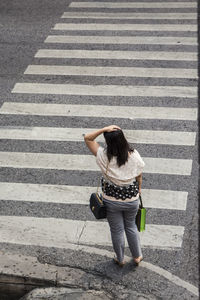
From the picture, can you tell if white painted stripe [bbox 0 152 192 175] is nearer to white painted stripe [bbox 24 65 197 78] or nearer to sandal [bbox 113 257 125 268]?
sandal [bbox 113 257 125 268]

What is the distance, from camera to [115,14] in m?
14.9

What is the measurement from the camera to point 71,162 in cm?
870

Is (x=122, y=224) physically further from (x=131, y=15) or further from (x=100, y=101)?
(x=131, y=15)

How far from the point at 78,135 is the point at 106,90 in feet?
5.90

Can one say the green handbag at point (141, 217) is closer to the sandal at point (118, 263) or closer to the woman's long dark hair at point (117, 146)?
the sandal at point (118, 263)

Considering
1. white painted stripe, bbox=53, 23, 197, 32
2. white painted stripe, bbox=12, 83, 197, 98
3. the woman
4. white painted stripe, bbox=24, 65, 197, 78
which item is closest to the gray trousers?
the woman

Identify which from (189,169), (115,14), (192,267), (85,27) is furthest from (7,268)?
(115,14)

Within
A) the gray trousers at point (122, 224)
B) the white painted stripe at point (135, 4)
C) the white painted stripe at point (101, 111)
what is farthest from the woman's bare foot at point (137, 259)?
the white painted stripe at point (135, 4)

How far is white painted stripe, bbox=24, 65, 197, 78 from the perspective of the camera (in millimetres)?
11445

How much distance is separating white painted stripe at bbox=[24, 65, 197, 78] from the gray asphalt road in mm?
151

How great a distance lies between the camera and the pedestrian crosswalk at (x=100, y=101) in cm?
732

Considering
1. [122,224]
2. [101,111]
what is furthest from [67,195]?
[101,111]

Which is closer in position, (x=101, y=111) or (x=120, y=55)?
(x=101, y=111)

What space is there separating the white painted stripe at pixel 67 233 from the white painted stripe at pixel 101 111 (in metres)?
3.06
